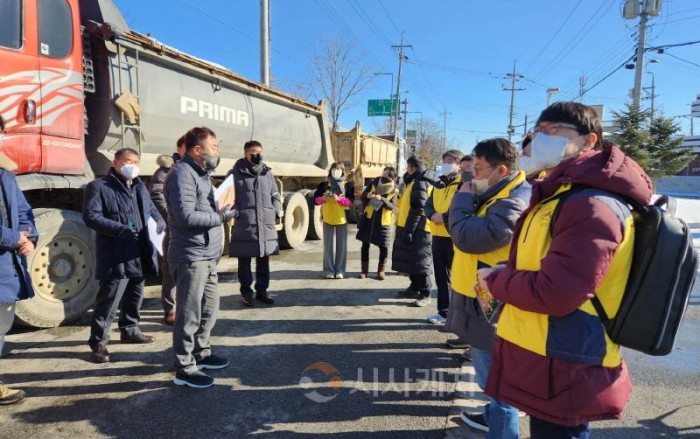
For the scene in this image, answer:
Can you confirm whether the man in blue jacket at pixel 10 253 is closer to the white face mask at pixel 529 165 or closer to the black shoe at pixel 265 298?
Answer: the black shoe at pixel 265 298

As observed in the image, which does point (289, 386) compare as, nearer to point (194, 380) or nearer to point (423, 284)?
point (194, 380)

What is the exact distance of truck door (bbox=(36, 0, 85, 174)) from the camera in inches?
157

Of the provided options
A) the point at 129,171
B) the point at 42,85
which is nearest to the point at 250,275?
the point at 129,171

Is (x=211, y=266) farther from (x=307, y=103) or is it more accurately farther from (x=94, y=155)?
(x=307, y=103)

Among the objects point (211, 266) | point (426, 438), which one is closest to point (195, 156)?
point (211, 266)

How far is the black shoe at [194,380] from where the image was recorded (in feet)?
10.4

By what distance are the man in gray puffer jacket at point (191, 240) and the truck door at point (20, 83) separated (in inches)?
66.5

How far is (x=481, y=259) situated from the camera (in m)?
2.74

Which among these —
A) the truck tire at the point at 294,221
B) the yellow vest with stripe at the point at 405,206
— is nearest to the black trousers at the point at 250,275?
the yellow vest with stripe at the point at 405,206

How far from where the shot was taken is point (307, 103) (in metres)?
9.86

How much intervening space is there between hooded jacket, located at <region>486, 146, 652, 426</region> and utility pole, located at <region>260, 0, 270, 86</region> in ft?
37.9

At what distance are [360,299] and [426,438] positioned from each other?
9.52 ft

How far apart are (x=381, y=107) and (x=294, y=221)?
2987 cm

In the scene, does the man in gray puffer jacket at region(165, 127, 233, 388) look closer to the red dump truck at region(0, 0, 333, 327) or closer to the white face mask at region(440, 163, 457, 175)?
the red dump truck at region(0, 0, 333, 327)
